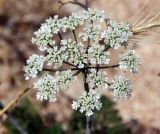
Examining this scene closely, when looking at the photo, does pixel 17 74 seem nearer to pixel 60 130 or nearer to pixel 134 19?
pixel 60 130

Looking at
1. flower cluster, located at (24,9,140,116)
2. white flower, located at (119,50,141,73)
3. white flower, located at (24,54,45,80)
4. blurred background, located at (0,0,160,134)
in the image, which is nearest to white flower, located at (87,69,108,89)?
flower cluster, located at (24,9,140,116)

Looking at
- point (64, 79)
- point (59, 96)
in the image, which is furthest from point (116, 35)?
point (59, 96)

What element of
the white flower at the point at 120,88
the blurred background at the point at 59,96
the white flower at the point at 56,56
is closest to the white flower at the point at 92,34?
the white flower at the point at 56,56

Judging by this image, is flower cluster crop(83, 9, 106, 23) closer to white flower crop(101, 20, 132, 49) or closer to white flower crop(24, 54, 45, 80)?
white flower crop(101, 20, 132, 49)

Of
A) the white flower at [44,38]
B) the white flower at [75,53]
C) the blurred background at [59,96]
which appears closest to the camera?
the white flower at [75,53]

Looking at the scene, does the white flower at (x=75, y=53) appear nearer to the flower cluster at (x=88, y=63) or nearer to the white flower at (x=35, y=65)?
the flower cluster at (x=88, y=63)

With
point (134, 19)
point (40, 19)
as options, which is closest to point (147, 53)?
point (40, 19)
